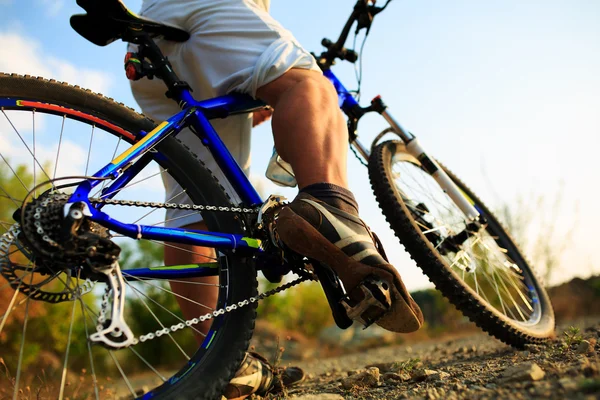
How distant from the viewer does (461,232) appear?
2.50m

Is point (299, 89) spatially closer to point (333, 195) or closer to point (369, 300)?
point (333, 195)

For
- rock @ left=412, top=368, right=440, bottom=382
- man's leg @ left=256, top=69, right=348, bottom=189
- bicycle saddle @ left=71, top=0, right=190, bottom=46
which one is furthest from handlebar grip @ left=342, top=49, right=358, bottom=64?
rock @ left=412, top=368, right=440, bottom=382

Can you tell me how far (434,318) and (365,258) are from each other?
7401 millimetres

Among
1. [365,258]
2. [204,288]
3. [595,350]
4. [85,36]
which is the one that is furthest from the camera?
[204,288]

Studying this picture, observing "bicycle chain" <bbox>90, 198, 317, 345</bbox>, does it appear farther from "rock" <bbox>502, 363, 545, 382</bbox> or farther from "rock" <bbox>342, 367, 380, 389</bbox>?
"rock" <bbox>502, 363, 545, 382</bbox>

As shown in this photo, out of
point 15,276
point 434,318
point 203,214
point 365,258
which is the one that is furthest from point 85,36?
point 434,318

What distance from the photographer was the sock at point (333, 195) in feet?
4.88

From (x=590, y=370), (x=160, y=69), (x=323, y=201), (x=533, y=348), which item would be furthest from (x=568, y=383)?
(x=160, y=69)

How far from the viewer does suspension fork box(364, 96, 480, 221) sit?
2.60 meters

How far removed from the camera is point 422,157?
265cm

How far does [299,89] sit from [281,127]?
162mm

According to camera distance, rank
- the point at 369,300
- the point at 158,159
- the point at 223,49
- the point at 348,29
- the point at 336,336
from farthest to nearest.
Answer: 1. the point at 336,336
2. the point at 348,29
3. the point at 223,49
4. the point at 158,159
5. the point at 369,300

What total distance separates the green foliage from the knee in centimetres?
657

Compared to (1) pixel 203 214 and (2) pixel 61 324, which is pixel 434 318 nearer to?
(2) pixel 61 324
